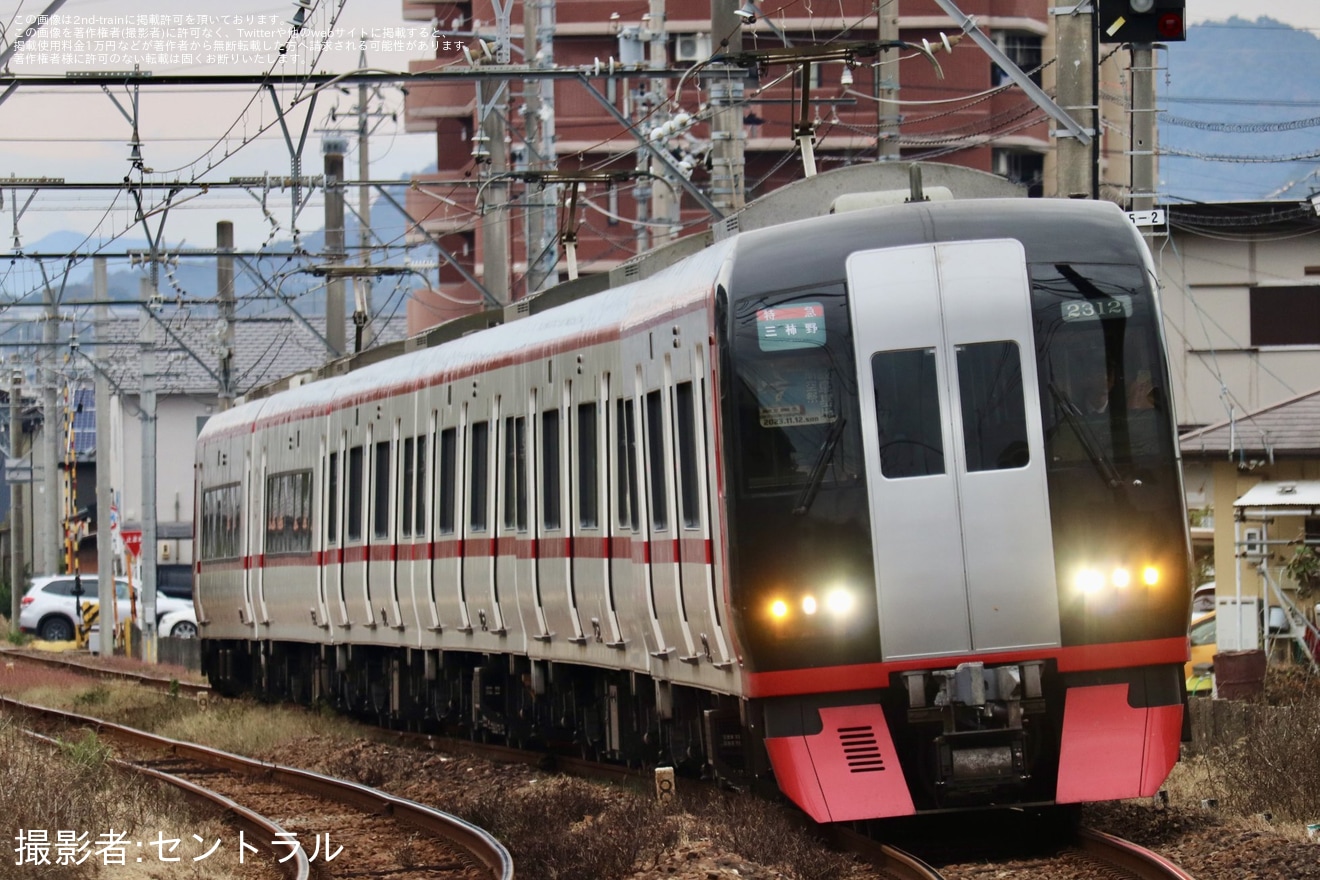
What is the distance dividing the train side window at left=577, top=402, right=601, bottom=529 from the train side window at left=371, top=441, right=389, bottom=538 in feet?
17.9

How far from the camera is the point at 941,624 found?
1007cm

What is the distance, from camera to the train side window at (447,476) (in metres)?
17.4

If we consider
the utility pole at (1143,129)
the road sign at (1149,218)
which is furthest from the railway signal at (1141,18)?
the utility pole at (1143,129)

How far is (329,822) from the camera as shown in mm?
14148

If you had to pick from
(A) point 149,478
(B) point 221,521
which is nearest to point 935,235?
(B) point 221,521

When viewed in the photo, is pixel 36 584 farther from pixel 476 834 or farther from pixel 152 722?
pixel 476 834

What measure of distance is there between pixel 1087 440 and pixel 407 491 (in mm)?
9432

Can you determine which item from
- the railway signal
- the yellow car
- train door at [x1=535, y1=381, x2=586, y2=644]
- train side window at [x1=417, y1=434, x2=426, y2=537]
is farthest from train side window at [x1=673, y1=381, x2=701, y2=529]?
the yellow car

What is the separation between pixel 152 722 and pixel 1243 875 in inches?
658

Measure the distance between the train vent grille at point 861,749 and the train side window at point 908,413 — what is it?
1.14 metres

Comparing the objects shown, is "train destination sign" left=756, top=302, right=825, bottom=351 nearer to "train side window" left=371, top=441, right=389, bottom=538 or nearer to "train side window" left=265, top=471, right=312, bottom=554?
"train side window" left=371, top=441, right=389, bottom=538

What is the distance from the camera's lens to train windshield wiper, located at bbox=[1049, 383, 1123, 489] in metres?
10.1

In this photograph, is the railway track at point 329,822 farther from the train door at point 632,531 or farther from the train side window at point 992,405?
the train side window at point 992,405

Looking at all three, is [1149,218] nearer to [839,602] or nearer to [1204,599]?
[839,602]
